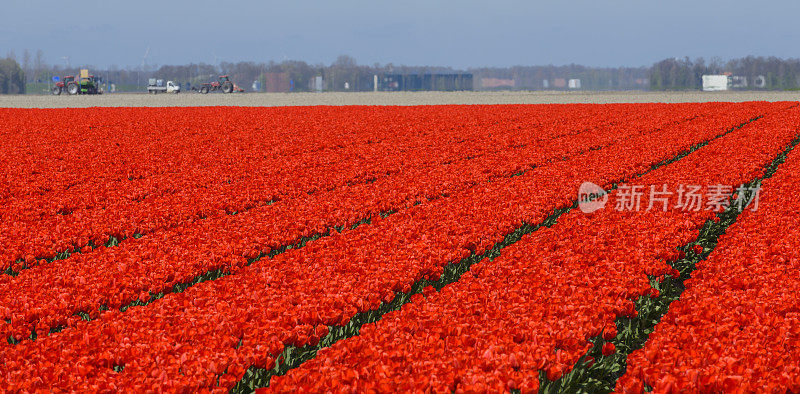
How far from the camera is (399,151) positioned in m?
19.0

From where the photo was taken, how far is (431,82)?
18688cm

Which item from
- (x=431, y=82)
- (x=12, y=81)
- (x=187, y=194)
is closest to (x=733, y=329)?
(x=187, y=194)

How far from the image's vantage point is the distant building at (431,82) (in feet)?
582

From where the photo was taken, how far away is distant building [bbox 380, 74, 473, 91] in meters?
177

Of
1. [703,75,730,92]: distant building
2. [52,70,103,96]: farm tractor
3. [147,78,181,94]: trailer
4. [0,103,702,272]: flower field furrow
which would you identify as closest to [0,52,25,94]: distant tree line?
[147,78,181,94]: trailer

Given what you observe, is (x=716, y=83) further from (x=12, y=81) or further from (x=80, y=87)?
(x=12, y=81)

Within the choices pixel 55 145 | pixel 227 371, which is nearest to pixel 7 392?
pixel 227 371

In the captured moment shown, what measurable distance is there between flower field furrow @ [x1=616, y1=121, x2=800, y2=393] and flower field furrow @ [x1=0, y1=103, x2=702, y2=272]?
6771 millimetres

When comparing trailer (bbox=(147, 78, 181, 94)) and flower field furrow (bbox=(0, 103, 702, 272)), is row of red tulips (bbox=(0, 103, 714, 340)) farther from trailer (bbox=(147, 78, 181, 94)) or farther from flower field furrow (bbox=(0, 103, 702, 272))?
trailer (bbox=(147, 78, 181, 94))

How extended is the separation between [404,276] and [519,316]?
161cm

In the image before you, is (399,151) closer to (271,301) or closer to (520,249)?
(520,249)

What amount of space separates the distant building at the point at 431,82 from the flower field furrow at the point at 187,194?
158 m

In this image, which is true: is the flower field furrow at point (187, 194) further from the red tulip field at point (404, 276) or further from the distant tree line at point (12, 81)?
the distant tree line at point (12, 81)

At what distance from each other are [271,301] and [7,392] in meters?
2.30
